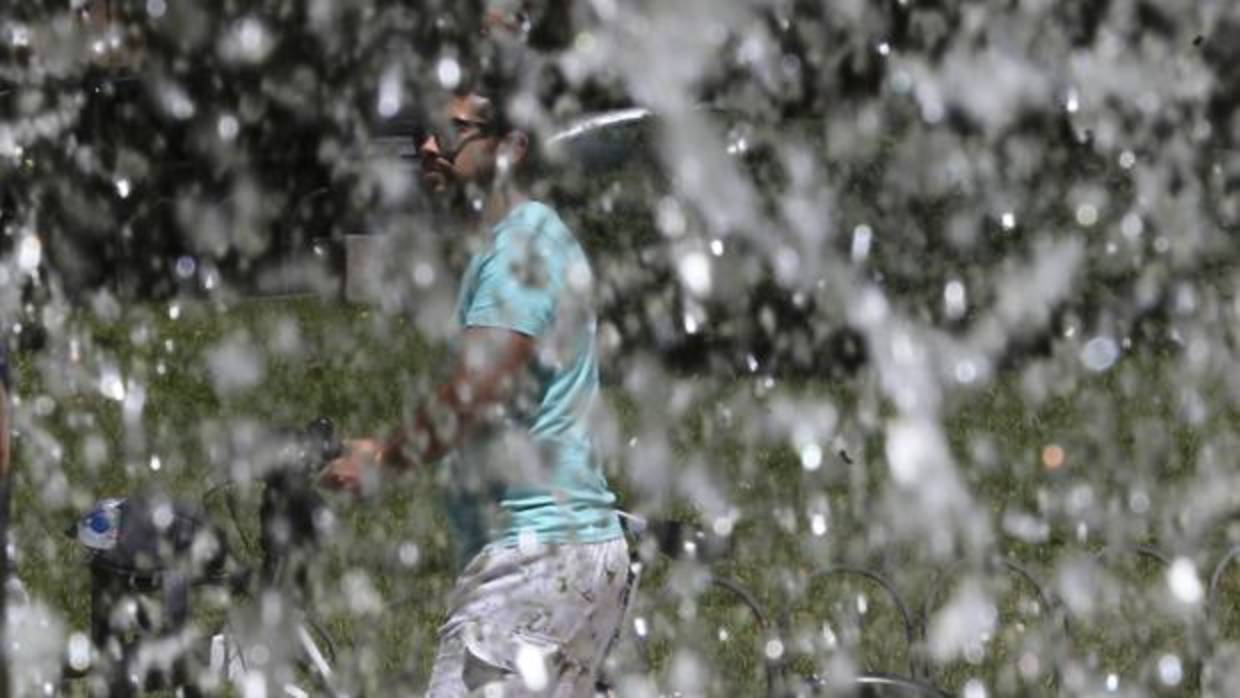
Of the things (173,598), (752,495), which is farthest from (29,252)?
(173,598)

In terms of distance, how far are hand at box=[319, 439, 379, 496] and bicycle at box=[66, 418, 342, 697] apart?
0.56 metres

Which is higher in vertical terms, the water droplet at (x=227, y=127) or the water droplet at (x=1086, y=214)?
the water droplet at (x=227, y=127)

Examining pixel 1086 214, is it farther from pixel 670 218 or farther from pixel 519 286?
pixel 519 286

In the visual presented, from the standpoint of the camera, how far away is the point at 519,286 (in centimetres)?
361

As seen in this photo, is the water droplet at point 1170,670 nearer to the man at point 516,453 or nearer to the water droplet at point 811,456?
the man at point 516,453

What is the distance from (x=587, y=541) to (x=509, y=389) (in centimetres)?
28

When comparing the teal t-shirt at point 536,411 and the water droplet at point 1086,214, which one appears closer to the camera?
the teal t-shirt at point 536,411

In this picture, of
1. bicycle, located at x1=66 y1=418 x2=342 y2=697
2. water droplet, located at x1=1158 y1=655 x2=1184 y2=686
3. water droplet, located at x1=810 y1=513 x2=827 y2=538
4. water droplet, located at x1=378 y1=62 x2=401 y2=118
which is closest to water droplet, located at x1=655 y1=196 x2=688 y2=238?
water droplet, located at x1=810 y1=513 x2=827 y2=538

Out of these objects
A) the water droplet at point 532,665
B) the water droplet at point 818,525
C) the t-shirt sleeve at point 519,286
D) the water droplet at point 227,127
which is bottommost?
the water droplet at point 818,525

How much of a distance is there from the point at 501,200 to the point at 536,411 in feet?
1.00

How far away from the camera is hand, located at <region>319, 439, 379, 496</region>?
3.60m

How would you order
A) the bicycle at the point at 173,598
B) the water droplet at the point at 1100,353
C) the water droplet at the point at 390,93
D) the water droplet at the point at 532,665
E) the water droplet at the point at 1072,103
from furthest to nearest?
1. the water droplet at the point at 390,93
2. the water droplet at the point at 1072,103
3. the water droplet at the point at 1100,353
4. the bicycle at the point at 173,598
5. the water droplet at the point at 532,665

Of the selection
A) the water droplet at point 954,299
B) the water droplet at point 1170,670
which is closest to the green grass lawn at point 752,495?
the water droplet at point 1170,670

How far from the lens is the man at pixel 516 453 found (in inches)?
142
